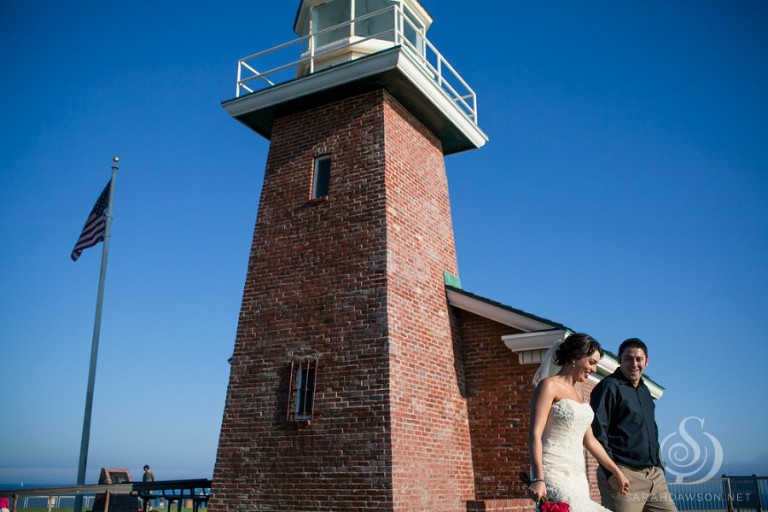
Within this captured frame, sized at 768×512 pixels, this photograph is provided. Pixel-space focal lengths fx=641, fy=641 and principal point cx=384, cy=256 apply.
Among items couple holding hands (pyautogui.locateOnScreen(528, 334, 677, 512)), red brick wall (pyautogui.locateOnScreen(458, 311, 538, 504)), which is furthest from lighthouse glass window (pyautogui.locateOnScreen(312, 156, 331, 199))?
couple holding hands (pyautogui.locateOnScreen(528, 334, 677, 512))

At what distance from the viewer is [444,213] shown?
12328 millimetres

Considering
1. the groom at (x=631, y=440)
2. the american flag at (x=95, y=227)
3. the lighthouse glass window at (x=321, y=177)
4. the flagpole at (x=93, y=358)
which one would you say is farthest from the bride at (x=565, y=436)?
the american flag at (x=95, y=227)

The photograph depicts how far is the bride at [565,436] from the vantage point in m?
3.84

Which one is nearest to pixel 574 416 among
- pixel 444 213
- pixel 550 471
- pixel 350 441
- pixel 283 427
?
pixel 550 471

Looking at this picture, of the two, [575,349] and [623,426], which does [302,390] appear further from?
[575,349]

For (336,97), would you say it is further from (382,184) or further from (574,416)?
(574,416)

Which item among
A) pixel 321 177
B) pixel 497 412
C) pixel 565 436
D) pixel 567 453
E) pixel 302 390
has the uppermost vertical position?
pixel 321 177

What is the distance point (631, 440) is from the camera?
462 centimetres

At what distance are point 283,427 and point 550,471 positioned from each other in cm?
635

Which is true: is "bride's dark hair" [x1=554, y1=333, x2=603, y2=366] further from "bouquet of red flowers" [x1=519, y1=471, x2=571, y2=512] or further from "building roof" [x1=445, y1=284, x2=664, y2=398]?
"building roof" [x1=445, y1=284, x2=664, y2=398]

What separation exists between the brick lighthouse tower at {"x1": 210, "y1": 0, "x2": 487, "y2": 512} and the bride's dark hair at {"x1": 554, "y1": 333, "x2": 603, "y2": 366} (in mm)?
4929

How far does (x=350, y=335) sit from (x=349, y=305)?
1.56 feet

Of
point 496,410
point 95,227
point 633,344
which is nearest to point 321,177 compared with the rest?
point 496,410

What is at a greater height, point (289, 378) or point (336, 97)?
point (336, 97)
